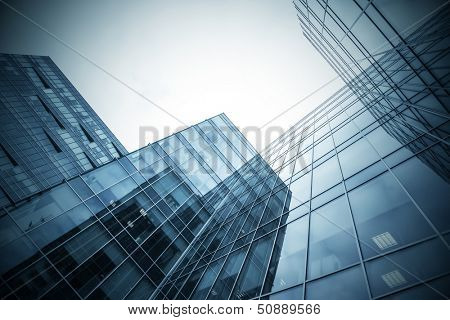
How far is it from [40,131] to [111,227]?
65.3 metres

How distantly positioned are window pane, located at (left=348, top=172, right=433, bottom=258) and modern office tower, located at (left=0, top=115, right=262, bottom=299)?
43.4 ft

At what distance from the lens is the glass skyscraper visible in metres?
7.14

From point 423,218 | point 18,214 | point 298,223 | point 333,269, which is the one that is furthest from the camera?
point 18,214

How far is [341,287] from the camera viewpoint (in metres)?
7.12

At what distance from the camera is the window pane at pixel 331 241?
782cm

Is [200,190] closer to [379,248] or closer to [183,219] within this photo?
[183,219]

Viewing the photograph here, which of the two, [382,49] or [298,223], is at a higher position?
[382,49]

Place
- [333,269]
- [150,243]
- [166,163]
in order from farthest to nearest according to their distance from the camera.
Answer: [166,163]
[150,243]
[333,269]

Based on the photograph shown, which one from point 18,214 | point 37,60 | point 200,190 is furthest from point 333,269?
point 37,60

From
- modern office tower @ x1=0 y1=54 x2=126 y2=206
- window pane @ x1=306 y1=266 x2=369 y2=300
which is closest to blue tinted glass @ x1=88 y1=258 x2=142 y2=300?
window pane @ x1=306 y1=266 x2=369 y2=300
